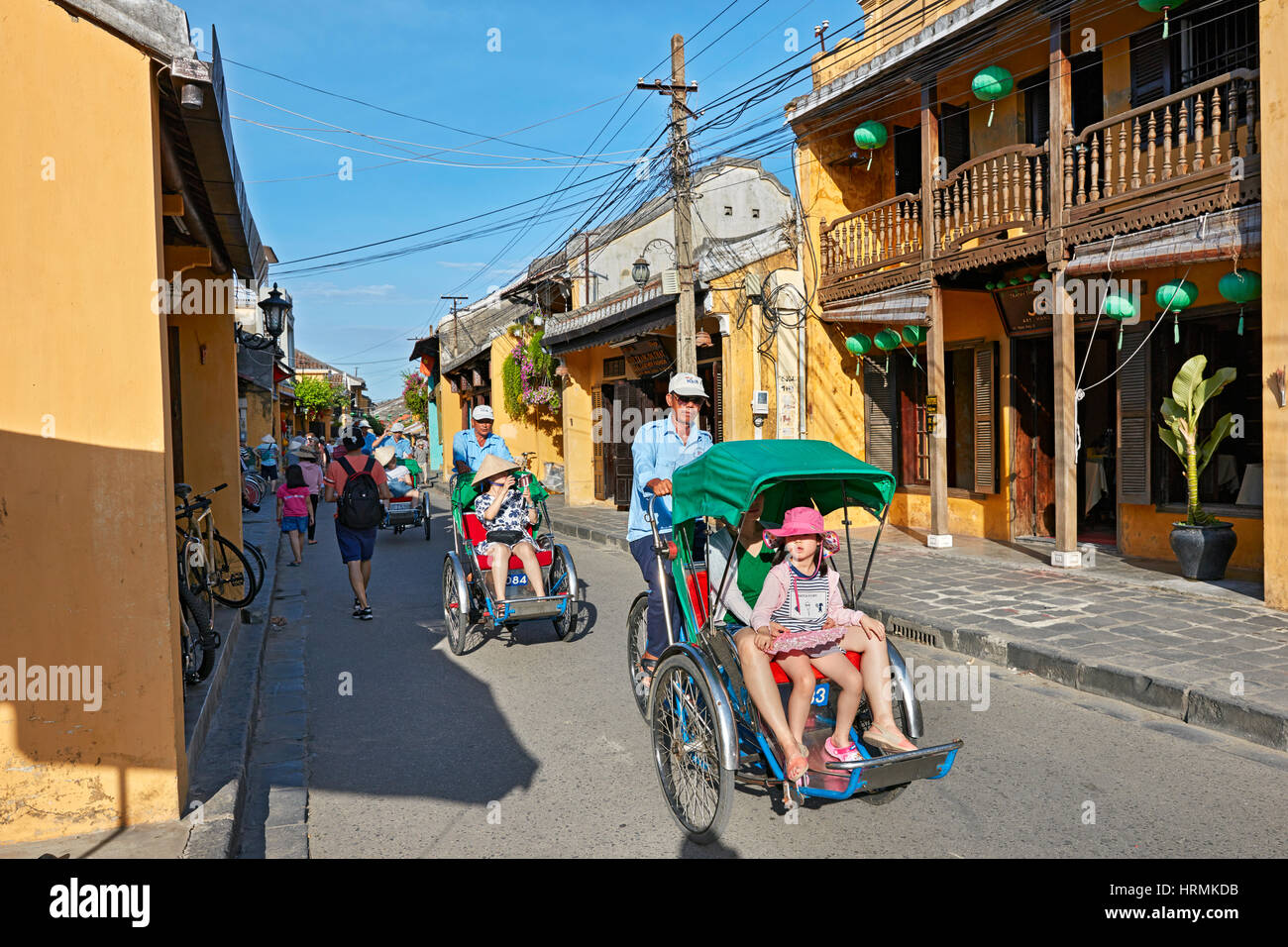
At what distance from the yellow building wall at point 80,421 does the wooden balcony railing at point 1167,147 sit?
8.72 m

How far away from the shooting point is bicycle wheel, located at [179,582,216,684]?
19.1 feet

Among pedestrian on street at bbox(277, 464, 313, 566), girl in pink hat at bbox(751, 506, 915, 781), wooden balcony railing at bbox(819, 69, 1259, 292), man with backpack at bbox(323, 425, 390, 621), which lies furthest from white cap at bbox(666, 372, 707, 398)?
pedestrian on street at bbox(277, 464, 313, 566)

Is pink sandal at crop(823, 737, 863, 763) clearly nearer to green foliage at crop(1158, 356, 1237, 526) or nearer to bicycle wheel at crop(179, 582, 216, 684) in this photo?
bicycle wheel at crop(179, 582, 216, 684)

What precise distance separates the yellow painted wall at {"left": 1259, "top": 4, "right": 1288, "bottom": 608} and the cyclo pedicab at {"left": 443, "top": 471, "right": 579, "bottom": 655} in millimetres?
5771

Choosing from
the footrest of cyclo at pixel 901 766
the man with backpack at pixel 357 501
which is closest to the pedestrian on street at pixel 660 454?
the footrest of cyclo at pixel 901 766

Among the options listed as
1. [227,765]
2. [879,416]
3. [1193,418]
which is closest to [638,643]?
[227,765]

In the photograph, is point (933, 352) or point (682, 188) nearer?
point (933, 352)

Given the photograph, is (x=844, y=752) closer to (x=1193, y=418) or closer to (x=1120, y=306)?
(x=1193, y=418)

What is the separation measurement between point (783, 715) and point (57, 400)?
3.20 m

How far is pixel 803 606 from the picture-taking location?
4.05 m

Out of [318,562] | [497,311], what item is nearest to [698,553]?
[318,562]

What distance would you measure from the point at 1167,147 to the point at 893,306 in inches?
164

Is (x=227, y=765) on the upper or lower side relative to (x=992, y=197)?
lower

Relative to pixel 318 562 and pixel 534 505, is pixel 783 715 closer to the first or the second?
pixel 534 505
